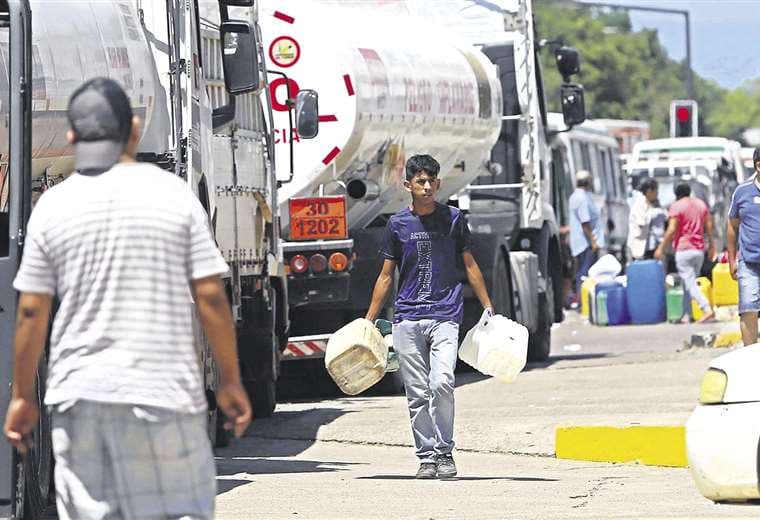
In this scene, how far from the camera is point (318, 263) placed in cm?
1611

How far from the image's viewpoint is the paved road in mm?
9984

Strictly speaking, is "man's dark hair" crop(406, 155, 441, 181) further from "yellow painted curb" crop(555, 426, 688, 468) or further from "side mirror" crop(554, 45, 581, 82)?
"side mirror" crop(554, 45, 581, 82)

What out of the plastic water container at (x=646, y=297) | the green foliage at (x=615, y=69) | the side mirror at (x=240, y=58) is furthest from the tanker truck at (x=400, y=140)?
the green foliage at (x=615, y=69)

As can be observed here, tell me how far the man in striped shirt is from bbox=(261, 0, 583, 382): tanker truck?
30.2 ft

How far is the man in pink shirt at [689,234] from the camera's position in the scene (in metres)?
25.4

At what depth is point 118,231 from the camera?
5.72m

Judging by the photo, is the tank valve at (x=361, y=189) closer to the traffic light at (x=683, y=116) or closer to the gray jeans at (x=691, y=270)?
the gray jeans at (x=691, y=270)

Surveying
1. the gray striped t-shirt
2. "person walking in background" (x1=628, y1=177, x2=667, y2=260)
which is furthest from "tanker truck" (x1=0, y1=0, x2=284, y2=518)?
"person walking in background" (x1=628, y1=177, x2=667, y2=260)

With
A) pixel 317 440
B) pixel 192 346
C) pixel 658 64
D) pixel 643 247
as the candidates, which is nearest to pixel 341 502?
pixel 317 440

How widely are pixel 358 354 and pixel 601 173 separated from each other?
26.6 meters

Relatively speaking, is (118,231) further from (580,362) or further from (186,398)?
(580,362)

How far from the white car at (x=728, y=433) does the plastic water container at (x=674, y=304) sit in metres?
18.5

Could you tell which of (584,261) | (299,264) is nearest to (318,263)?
(299,264)

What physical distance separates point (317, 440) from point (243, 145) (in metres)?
2.08
